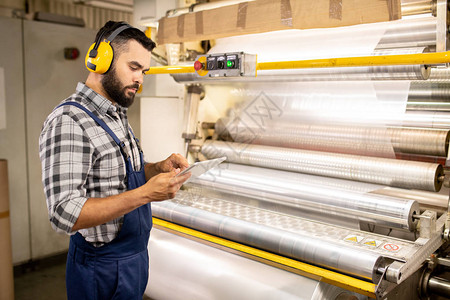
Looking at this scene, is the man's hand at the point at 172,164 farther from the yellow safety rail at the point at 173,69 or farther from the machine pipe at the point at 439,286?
the machine pipe at the point at 439,286

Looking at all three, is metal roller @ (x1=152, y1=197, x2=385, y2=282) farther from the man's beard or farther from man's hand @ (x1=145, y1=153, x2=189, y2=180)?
the man's beard

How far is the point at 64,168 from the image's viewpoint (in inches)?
43.9

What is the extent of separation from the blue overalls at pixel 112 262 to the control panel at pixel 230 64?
23.1 inches

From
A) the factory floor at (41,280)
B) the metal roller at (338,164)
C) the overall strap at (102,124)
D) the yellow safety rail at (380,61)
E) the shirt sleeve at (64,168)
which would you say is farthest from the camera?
the factory floor at (41,280)

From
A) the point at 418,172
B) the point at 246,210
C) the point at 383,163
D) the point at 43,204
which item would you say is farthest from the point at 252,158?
the point at 43,204

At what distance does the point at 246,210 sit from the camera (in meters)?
1.92

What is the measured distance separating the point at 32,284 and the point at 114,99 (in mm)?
2216

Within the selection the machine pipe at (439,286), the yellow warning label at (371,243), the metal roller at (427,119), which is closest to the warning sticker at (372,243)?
the yellow warning label at (371,243)

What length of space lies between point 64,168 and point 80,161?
5cm

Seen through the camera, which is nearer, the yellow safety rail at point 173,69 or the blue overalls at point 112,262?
the blue overalls at point 112,262

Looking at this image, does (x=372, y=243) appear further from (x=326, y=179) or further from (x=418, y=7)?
(x=418, y=7)

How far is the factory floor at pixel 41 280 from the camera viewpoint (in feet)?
9.12

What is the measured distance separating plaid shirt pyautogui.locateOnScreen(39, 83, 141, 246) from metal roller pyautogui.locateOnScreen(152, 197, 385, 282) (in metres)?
0.56

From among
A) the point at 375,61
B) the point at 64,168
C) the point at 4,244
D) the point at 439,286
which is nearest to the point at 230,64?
the point at 375,61
